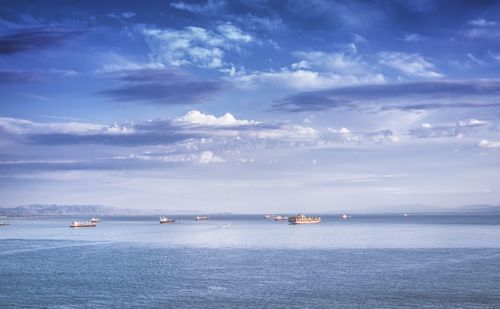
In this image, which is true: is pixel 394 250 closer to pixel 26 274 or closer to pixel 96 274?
pixel 96 274

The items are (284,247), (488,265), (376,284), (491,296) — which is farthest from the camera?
(284,247)

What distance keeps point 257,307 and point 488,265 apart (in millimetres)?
51247

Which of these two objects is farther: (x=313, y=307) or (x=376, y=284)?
(x=376, y=284)

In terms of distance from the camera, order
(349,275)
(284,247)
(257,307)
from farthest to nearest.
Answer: (284,247)
(349,275)
(257,307)

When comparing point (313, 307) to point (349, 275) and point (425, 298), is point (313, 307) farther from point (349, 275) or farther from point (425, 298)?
point (349, 275)

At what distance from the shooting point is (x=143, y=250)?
5236 inches

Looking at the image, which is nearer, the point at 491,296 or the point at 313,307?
the point at 313,307

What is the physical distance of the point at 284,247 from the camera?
5413 inches

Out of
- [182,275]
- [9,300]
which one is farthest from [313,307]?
[9,300]

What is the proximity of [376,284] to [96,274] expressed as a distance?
4332 centimetres

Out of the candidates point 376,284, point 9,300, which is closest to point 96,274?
point 9,300

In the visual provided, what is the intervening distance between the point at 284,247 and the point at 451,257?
42.3 metres

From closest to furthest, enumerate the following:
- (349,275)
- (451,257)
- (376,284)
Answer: (376,284) < (349,275) < (451,257)

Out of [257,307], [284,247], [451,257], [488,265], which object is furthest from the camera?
[284,247]
